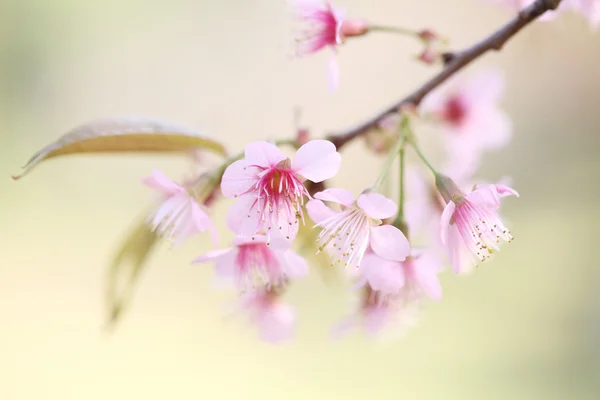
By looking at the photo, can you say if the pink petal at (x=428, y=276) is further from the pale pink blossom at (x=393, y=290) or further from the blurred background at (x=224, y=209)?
the blurred background at (x=224, y=209)

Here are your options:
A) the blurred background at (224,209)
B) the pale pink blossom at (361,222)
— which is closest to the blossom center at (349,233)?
the pale pink blossom at (361,222)

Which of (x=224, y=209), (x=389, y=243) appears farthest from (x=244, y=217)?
(x=224, y=209)

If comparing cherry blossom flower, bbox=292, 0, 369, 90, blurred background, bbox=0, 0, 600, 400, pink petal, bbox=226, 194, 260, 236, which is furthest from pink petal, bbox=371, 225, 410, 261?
blurred background, bbox=0, 0, 600, 400

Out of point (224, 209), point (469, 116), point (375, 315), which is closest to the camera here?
point (375, 315)

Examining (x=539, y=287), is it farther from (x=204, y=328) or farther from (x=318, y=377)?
(x=204, y=328)

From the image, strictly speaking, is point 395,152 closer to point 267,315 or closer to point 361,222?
point 361,222

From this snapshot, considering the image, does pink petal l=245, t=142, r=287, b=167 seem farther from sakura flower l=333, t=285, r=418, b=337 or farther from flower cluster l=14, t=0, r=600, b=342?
sakura flower l=333, t=285, r=418, b=337
